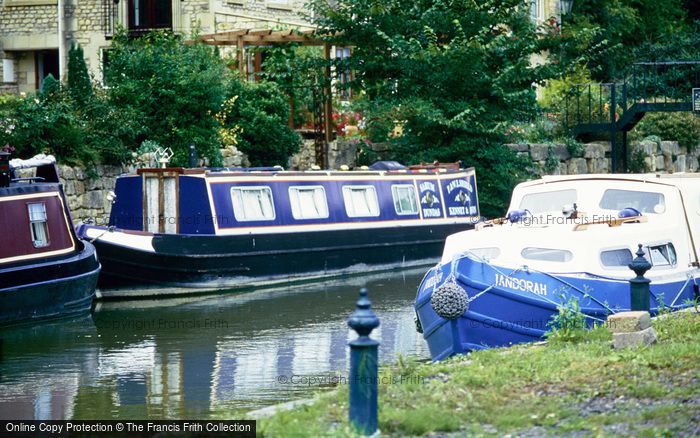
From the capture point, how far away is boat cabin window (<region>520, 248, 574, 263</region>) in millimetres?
14219

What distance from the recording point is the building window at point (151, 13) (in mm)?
33188

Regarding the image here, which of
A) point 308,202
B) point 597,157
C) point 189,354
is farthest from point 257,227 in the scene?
point 597,157

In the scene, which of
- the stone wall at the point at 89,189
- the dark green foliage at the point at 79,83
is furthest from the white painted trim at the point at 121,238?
the dark green foliage at the point at 79,83

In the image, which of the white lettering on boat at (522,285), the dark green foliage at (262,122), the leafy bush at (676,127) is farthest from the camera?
the leafy bush at (676,127)

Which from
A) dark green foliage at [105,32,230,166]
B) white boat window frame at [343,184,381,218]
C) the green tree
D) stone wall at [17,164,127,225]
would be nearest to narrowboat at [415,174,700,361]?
white boat window frame at [343,184,381,218]

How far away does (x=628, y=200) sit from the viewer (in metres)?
16.5

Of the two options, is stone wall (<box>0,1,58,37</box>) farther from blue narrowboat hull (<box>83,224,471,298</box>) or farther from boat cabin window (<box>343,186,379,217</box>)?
blue narrowboat hull (<box>83,224,471,298</box>)

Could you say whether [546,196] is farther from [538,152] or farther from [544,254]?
[538,152]

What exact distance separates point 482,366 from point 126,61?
18.5m

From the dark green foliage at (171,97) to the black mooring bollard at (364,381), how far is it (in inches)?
743

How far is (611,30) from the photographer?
41.9 metres

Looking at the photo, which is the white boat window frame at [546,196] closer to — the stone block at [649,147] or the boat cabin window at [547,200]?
the boat cabin window at [547,200]

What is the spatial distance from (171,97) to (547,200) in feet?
39.4

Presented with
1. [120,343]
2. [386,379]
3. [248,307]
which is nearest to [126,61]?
[248,307]
